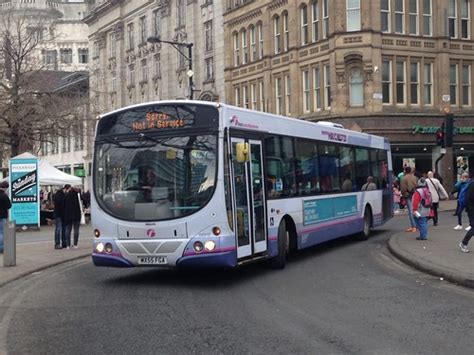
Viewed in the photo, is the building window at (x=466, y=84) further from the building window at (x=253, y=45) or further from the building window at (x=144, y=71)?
the building window at (x=144, y=71)

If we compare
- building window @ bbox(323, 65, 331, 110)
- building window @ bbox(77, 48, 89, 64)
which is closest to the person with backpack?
building window @ bbox(323, 65, 331, 110)

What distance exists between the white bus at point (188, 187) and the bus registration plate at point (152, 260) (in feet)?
0.05

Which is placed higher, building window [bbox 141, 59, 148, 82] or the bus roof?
building window [bbox 141, 59, 148, 82]

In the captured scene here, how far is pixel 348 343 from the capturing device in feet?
22.6

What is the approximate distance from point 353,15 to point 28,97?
62.1 feet

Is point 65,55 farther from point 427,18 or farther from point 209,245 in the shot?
point 209,245

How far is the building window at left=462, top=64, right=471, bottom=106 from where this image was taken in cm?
4097

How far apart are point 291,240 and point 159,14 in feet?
156

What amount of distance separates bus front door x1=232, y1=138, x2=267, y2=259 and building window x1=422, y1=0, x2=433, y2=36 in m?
31.2

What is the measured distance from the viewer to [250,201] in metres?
11.2

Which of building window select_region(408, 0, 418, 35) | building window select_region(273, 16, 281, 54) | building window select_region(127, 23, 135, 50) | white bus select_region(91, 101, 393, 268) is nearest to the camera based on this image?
white bus select_region(91, 101, 393, 268)

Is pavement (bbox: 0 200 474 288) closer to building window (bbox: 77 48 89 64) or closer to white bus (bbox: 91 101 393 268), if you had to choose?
white bus (bbox: 91 101 393 268)

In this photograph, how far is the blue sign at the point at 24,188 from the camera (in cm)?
2552

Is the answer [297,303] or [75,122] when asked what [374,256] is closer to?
[297,303]
